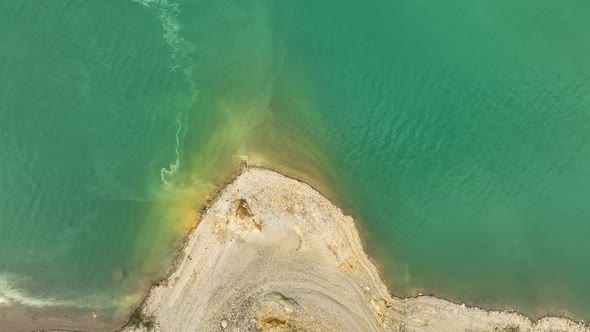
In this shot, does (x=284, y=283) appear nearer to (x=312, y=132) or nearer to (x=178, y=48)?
(x=312, y=132)

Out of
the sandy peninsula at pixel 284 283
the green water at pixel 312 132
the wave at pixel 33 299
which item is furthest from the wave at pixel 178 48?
the wave at pixel 33 299

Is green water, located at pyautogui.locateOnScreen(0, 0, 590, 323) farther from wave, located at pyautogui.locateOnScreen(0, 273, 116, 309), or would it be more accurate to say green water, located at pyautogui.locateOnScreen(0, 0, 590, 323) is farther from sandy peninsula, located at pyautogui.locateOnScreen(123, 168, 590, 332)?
sandy peninsula, located at pyautogui.locateOnScreen(123, 168, 590, 332)

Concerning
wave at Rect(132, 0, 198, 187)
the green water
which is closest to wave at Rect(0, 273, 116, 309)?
the green water

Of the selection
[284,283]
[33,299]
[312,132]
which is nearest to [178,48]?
[312,132]

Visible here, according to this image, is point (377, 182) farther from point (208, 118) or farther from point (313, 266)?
point (208, 118)

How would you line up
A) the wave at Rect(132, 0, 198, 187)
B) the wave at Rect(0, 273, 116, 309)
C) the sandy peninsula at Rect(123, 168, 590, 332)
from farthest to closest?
1. the wave at Rect(132, 0, 198, 187)
2. the wave at Rect(0, 273, 116, 309)
3. the sandy peninsula at Rect(123, 168, 590, 332)

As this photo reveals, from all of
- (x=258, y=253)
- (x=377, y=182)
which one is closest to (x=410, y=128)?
(x=377, y=182)
